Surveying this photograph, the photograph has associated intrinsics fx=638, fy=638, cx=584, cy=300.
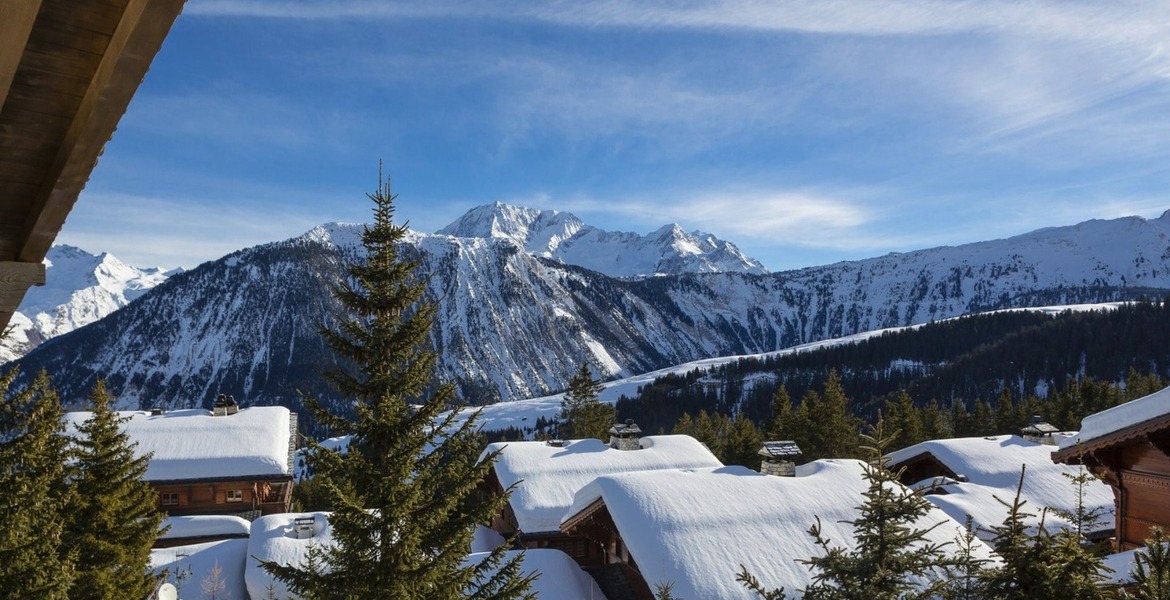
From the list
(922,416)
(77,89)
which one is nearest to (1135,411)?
(77,89)

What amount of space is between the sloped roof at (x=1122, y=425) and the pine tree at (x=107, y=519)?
2355 cm

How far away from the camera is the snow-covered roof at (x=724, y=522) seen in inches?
623

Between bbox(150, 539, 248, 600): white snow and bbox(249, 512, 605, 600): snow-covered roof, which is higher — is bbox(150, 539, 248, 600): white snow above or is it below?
below

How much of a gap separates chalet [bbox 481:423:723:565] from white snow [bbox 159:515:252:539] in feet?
41.6

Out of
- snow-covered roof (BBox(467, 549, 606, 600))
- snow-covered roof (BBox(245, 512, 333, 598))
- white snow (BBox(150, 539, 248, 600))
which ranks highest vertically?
snow-covered roof (BBox(467, 549, 606, 600))

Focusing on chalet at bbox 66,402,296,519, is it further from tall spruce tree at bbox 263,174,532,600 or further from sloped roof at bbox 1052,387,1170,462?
sloped roof at bbox 1052,387,1170,462

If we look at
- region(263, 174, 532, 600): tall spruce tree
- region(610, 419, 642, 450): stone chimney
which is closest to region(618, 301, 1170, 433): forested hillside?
region(610, 419, 642, 450): stone chimney

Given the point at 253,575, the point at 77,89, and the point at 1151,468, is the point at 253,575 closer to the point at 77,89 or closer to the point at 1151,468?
the point at 77,89

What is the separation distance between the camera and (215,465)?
3609 cm

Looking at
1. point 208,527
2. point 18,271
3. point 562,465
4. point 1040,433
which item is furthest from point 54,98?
point 1040,433

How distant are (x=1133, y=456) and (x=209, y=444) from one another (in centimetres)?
4202

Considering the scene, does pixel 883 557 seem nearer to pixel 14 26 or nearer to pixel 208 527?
pixel 14 26

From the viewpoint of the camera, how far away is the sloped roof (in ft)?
42.8

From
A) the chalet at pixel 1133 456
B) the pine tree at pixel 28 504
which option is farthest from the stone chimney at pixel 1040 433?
the pine tree at pixel 28 504
